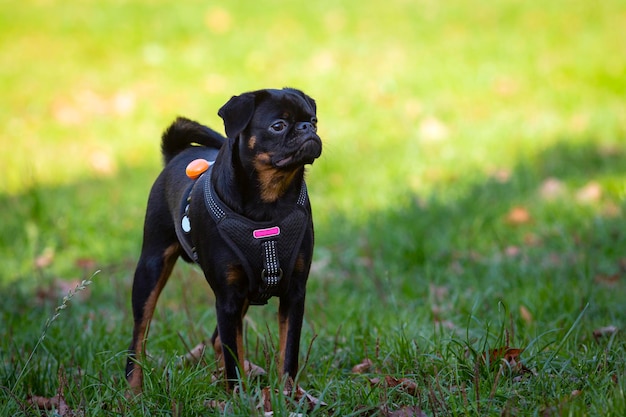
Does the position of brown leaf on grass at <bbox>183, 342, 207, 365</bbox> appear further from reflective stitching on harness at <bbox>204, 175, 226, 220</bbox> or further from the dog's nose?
the dog's nose

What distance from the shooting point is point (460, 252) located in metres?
6.09

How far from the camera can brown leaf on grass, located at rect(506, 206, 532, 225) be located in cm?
651

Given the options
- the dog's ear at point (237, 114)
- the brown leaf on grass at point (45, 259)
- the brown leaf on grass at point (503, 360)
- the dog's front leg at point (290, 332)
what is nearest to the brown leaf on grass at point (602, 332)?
the brown leaf on grass at point (503, 360)

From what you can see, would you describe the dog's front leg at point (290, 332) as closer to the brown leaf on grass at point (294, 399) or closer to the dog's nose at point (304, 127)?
the brown leaf on grass at point (294, 399)

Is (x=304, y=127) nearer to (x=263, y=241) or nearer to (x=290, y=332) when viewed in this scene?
(x=263, y=241)

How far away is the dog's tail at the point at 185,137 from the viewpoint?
4109mm

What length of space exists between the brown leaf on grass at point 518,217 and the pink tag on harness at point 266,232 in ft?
12.2

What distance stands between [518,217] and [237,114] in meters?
3.87

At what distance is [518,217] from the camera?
6523 mm

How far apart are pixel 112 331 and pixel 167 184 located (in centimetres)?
96

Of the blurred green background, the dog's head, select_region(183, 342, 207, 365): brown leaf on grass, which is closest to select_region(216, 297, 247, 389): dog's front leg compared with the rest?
select_region(183, 342, 207, 365): brown leaf on grass

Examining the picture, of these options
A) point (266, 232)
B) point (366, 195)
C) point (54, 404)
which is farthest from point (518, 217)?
point (54, 404)

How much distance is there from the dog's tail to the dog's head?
847mm

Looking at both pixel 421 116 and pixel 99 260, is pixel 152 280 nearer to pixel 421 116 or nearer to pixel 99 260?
pixel 99 260
